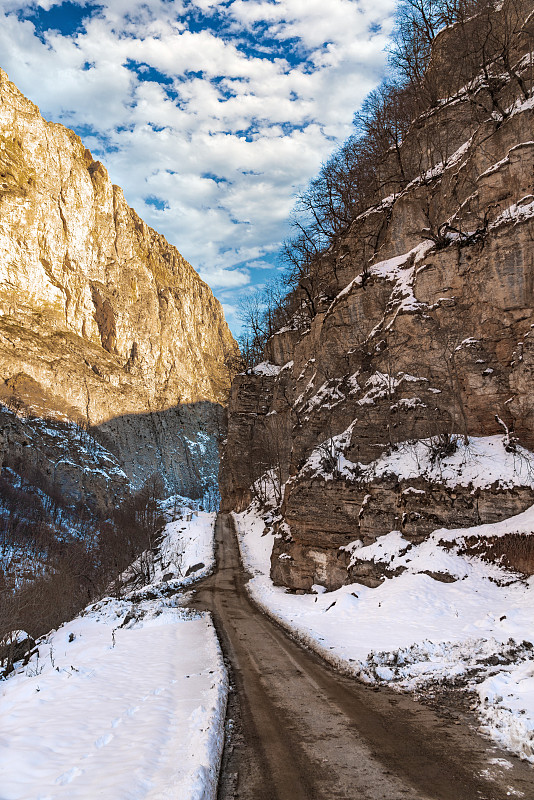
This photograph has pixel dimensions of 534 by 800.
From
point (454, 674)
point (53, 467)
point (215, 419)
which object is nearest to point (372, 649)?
point (454, 674)

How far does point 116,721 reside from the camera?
662 cm

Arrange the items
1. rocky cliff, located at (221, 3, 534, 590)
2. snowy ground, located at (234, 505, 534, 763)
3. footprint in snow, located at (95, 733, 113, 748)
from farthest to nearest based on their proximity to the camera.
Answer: rocky cliff, located at (221, 3, 534, 590) < snowy ground, located at (234, 505, 534, 763) < footprint in snow, located at (95, 733, 113, 748)

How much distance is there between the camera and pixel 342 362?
26047 mm

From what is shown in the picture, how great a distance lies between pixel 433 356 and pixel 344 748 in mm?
16058

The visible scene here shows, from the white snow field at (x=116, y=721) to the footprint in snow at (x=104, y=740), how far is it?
0.01 m

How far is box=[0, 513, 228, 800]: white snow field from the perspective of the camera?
4766 millimetres

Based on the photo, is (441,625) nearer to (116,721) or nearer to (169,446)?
(116,721)

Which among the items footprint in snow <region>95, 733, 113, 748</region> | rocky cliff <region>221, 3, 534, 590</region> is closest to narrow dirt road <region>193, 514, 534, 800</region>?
footprint in snow <region>95, 733, 113, 748</region>

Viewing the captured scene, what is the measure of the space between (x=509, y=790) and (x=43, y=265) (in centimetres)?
16839

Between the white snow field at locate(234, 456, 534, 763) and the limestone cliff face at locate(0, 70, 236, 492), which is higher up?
the limestone cliff face at locate(0, 70, 236, 492)

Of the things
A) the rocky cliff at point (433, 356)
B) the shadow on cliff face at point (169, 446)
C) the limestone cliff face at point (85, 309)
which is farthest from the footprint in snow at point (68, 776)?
the shadow on cliff face at point (169, 446)

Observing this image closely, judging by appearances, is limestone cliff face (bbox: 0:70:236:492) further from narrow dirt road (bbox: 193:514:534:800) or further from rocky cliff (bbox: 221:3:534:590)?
narrow dirt road (bbox: 193:514:534:800)

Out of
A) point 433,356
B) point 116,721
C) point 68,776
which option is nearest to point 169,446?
point 433,356

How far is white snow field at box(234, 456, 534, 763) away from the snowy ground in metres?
0.02
